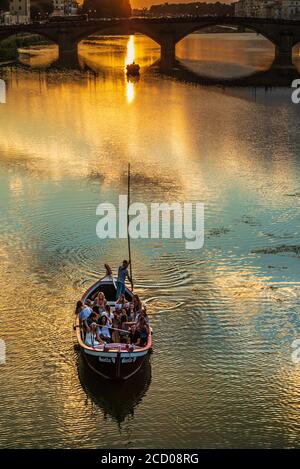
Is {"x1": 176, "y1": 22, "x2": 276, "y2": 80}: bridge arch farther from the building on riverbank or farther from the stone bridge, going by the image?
the building on riverbank

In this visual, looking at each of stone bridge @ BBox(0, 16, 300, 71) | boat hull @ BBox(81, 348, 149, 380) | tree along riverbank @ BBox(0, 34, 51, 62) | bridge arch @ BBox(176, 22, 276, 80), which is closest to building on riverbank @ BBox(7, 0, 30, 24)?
tree along riverbank @ BBox(0, 34, 51, 62)

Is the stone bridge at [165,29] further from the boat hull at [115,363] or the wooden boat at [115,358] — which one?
the boat hull at [115,363]

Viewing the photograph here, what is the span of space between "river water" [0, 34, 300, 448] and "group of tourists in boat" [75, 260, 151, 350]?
34.2 inches

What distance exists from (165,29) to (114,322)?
9224 centimetres

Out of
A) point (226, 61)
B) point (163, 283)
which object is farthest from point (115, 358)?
point (226, 61)

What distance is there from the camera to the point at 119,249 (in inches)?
1038

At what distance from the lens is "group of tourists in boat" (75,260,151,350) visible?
59.8 feet

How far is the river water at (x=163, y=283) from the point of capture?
16875 mm

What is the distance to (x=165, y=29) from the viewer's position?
106562 millimetres

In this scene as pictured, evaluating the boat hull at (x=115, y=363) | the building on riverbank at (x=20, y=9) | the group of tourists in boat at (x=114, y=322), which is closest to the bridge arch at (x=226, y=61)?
the building on riverbank at (x=20, y=9)

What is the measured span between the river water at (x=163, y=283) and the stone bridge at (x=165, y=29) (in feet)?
175

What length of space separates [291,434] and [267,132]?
34591mm

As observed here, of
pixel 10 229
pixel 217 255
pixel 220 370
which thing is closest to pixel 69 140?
pixel 10 229

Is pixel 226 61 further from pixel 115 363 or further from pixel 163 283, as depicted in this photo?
pixel 115 363
